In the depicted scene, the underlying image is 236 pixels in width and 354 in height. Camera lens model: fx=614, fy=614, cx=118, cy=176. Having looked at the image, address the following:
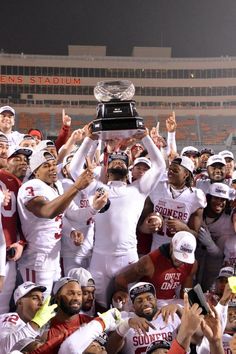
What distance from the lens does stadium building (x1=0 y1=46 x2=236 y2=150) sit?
116 ft

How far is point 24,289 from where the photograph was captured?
13.6ft

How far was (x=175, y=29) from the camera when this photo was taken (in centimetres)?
4469

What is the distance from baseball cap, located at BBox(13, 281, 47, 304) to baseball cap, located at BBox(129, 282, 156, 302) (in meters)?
0.61

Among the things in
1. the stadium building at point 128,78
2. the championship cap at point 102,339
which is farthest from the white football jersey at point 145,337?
the stadium building at point 128,78

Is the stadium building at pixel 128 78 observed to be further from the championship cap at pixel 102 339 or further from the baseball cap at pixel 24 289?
the championship cap at pixel 102 339

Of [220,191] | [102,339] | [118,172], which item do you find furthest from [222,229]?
[102,339]

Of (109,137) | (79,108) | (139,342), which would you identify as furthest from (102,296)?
(79,108)

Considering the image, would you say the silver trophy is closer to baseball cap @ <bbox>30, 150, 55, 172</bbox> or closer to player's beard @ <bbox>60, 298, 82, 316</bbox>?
baseball cap @ <bbox>30, 150, 55, 172</bbox>

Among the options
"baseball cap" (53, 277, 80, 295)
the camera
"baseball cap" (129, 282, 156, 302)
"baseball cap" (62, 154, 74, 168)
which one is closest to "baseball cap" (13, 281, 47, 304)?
"baseball cap" (53, 277, 80, 295)

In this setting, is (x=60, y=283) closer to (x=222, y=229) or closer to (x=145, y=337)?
(x=145, y=337)

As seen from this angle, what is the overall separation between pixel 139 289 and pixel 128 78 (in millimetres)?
32111

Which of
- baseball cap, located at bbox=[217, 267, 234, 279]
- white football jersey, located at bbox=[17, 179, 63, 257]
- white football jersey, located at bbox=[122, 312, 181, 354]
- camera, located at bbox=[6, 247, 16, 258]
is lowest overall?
white football jersey, located at bbox=[122, 312, 181, 354]

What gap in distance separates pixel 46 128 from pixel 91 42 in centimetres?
1591

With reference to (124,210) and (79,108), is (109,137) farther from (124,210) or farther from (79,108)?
(79,108)
